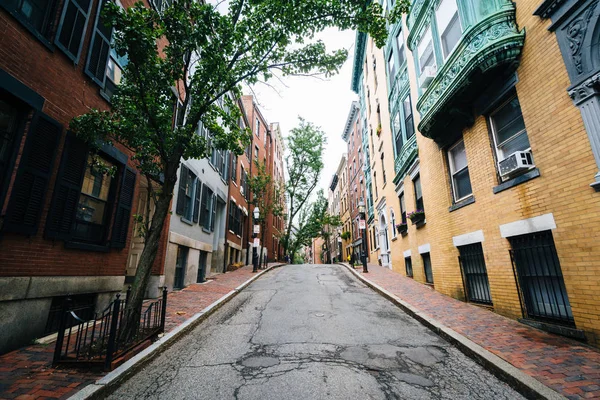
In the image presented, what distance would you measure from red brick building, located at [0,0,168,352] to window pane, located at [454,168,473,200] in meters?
10.2

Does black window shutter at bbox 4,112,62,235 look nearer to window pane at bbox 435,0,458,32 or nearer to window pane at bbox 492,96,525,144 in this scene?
window pane at bbox 492,96,525,144

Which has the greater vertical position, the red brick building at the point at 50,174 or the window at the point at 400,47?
the window at the point at 400,47

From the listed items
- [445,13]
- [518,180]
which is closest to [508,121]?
[518,180]

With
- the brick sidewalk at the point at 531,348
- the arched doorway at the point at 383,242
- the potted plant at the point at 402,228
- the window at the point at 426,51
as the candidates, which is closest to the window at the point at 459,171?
the window at the point at 426,51

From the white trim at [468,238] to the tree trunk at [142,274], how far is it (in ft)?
25.6

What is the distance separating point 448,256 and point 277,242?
110ft

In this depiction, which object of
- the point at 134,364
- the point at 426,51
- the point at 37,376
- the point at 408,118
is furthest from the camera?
the point at 408,118

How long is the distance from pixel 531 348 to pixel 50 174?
9.32 meters

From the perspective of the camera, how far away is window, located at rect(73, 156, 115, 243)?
673 centimetres

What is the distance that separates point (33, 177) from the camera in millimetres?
5273

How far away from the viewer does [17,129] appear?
5.04 meters

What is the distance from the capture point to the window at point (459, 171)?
8.76m

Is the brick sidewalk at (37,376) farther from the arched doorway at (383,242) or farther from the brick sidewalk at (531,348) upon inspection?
the arched doorway at (383,242)

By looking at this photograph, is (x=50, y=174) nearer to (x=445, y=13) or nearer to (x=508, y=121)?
(x=508, y=121)
